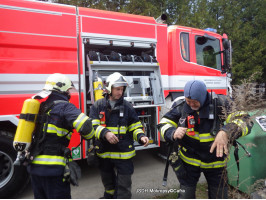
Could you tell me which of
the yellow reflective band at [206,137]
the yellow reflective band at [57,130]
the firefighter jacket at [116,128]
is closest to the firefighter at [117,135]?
the firefighter jacket at [116,128]

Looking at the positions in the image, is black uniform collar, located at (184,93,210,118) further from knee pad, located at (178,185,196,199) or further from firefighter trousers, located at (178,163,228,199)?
knee pad, located at (178,185,196,199)

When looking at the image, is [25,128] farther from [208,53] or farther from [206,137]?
[208,53]

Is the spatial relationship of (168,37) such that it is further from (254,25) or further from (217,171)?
(254,25)

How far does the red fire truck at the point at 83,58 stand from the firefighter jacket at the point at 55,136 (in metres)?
1.21

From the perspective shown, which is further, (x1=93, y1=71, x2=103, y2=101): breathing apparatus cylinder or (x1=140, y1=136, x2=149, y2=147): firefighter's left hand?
(x1=93, y1=71, x2=103, y2=101): breathing apparatus cylinder

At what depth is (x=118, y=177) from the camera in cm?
223

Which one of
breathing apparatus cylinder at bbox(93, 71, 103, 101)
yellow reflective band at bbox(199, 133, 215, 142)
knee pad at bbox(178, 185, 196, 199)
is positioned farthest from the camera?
breathing apparatus cylinder at bbox(93, 71, 103, 101)

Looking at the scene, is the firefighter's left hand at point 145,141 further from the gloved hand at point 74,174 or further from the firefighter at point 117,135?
the gloved hand at point 74,174

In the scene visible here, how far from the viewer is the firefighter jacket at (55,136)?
1.73m

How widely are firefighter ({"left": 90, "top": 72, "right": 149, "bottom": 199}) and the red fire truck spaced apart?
77 centimetres

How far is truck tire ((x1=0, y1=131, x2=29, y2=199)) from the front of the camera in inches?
106

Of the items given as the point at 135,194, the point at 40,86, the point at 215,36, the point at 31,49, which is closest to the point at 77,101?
the point at 40,86

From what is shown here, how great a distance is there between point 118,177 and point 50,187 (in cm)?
76

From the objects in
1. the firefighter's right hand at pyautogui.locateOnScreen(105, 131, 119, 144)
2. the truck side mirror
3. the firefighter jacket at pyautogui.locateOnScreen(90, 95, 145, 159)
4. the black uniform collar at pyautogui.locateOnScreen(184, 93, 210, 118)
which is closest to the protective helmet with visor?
the firefighter jacket at pyautogui.locateOnScreen(90, 95, 145, 159)
